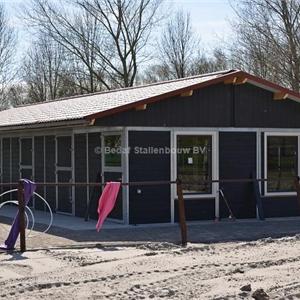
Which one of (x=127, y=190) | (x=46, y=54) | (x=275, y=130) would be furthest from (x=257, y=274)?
(x=46, y=54)

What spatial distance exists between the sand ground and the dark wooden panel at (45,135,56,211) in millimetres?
6104

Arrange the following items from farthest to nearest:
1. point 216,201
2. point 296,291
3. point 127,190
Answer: point 216,201 → point 127,190 → point 296,291

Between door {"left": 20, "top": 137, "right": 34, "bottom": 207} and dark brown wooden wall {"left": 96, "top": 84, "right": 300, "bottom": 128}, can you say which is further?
door {"left": 20, "top": 137, "right": 34, "bottom": 207}

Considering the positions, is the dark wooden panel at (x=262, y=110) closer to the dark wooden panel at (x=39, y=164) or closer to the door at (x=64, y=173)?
the door at (x=64, y=173)

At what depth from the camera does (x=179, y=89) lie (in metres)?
14.7

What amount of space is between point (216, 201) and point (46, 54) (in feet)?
103

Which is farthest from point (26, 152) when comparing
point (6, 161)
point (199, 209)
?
point (199, 209)

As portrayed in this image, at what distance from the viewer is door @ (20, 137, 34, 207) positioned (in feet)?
62.3

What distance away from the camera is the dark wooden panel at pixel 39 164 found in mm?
18269

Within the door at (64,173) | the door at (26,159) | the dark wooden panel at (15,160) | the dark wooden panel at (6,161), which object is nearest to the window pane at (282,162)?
the door at (64,173)

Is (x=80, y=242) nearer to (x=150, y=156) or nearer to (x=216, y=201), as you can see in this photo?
(x=150, y=156)

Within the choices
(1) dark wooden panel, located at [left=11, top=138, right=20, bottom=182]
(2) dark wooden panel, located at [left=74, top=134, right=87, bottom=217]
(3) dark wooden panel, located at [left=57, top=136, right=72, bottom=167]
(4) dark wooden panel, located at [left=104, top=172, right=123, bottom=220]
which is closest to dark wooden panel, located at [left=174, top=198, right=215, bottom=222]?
(4) dark wooden panel, located at [left=104, top=172, right=123, bottom=220]

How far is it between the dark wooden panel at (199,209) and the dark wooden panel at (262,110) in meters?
1.99

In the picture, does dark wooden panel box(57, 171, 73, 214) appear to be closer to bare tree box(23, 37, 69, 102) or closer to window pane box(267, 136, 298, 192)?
window pane box(267, 136, 298, 192)
